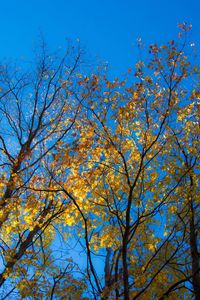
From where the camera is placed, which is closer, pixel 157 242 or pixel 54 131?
pixel 157 242

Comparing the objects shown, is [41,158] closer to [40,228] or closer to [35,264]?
[40,228]

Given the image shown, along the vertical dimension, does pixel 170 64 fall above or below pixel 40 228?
above

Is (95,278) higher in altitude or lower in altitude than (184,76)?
lower

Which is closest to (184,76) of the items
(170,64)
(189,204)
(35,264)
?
(170,64)

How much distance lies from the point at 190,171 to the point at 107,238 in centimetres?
267

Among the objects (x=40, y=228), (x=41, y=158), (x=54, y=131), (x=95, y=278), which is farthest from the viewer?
(x=54, y=131)

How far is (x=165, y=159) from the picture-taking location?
8680mm

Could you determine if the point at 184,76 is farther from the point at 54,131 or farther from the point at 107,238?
the point at 54,131

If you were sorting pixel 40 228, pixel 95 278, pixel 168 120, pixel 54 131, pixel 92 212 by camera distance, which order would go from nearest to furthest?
1. pixel 95 278
2. pixel 168 120
3. pixel 92 212
4. pixel 40 228
5. pixel 54 131

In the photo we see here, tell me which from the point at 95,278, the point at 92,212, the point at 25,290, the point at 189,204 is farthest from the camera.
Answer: the point at 92,212

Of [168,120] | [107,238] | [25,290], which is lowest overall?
[25,290]

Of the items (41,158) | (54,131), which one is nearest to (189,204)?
(41,158)

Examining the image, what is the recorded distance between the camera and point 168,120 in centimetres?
734

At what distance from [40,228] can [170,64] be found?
5.73 meters
